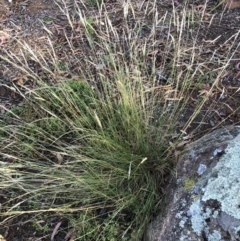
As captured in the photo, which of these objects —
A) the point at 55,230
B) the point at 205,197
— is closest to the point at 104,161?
the point at 55,230

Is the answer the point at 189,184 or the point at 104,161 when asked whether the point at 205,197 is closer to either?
the point at 189,184

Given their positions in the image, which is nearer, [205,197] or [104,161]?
[205,197]

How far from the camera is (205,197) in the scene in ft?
6.79

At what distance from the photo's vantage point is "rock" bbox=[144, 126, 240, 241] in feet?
6.55

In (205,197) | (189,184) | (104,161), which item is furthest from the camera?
(104,161)

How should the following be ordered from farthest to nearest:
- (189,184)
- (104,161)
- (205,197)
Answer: (104,161), (189,184), (205,197)

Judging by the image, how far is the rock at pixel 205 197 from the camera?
200 cm

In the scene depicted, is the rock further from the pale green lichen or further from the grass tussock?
the grass tussock

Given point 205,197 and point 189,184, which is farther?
point 189,184

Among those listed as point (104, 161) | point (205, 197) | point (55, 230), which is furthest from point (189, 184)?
point (55, 230)

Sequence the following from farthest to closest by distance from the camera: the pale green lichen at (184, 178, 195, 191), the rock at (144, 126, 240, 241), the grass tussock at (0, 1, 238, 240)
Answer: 1. the grass tussock at (0, 1, 238, 240)
2. the pale green lichen at (184, 178, 195, 191)
3. the rock at (144, 126, 240, 241)

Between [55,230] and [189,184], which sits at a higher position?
[189,184]

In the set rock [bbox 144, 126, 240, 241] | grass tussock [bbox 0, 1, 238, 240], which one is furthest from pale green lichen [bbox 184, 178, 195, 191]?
grass tussock [bbox 0, 1, 238, 240]

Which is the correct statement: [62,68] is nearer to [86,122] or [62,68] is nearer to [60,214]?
[86,122]
